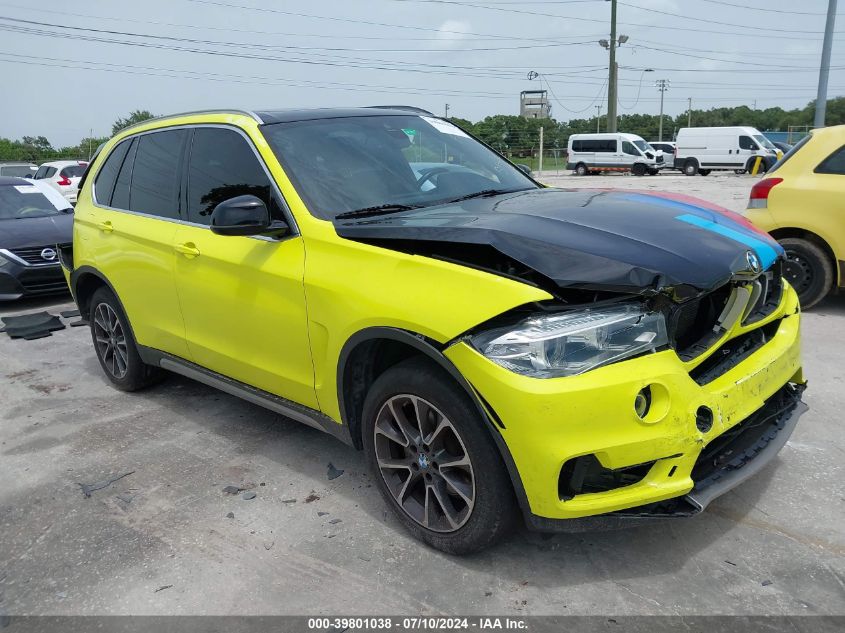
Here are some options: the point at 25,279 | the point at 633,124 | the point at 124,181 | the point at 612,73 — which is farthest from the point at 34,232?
the point at 633,124

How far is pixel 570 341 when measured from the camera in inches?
95.0

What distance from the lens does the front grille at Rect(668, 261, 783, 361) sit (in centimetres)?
267

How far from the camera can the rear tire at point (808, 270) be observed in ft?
20.3

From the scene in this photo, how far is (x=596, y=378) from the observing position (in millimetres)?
2354

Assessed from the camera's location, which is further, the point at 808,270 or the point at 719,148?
the point at 719,148

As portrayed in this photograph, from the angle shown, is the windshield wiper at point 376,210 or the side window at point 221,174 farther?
the side window at point 221,174

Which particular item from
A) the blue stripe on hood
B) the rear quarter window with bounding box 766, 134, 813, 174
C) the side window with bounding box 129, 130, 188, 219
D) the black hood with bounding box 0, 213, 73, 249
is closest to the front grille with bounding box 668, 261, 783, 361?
the blue stripe on hood

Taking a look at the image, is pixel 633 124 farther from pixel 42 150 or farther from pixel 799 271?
pixel 799 271

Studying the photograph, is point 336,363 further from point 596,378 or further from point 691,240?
point 691,240

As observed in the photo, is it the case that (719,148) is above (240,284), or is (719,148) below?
below

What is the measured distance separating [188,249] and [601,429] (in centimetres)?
254

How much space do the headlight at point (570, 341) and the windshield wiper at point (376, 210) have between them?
43.3 inches

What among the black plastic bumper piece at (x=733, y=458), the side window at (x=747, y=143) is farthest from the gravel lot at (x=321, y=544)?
the side window at (x=747, y=143)

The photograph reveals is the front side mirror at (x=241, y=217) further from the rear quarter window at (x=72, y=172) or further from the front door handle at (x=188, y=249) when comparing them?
the rear quarter window at (x=72, y=172)
